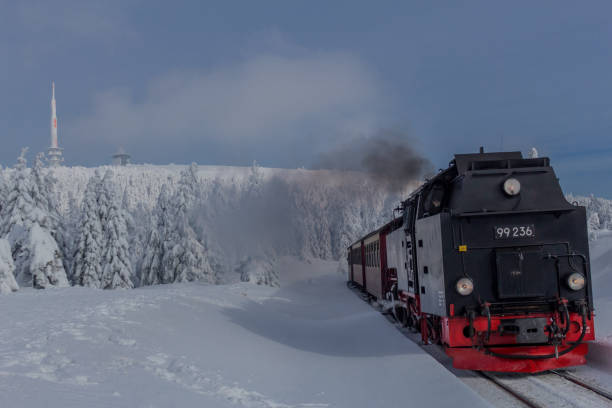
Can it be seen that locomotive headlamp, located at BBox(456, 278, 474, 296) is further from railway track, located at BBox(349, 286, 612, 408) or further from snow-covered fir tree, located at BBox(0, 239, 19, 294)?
snow-covered fir tree, located at BBox(0, 239, 19, 294)

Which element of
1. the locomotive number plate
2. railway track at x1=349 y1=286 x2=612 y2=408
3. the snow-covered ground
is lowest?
railway track at x1=349 y1=286 x2=612 y2=408

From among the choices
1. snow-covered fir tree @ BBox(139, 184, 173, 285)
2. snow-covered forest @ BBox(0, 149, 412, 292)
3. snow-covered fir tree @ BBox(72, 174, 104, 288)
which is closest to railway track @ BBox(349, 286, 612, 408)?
snow-covered forest @ BBox(0, 149, 412, 292)

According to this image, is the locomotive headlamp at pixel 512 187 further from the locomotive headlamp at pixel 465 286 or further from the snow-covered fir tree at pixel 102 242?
the snow-covered fir tree at pixel 102 242

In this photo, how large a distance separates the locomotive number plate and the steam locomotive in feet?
0.06

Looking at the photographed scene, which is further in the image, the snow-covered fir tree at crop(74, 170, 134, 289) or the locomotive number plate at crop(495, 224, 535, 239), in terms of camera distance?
the snow-covered fir tree at crop(74, 170, 134, 289)

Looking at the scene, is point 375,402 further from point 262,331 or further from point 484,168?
point 262,331

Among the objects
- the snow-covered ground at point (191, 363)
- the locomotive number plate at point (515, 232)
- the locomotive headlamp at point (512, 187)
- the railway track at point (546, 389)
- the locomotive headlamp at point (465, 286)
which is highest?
the locomotive headlamp at point (512, 187)

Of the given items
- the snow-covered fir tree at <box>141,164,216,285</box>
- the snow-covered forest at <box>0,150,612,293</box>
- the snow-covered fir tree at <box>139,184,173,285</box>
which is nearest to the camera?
the snow-covered forest at <box>0,150,612,293</box>

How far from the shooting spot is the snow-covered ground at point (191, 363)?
745cm

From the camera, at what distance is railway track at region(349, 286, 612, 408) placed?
8214mm

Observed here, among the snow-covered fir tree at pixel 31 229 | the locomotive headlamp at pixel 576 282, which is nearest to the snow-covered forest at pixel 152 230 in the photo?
the snow-covered fir tree at pixel 31 229

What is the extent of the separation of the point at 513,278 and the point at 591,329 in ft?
5.91

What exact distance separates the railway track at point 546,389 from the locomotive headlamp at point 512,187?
3678 millimetres

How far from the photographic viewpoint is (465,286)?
380 inches
